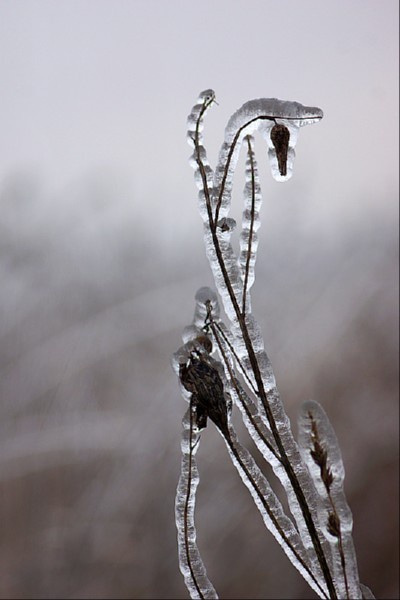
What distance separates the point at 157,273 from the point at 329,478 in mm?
539

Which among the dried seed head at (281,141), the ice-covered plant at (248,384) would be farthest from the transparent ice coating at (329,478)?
the dried seed head at (281,141)

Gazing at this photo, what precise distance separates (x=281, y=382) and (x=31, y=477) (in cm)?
37

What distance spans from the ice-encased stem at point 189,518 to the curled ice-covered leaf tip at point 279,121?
168mm

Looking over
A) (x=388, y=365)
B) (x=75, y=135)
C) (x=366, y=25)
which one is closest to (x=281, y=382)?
(x=388, y=365)

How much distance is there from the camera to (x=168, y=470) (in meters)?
0.87

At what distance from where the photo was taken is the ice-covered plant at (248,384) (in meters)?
0.40

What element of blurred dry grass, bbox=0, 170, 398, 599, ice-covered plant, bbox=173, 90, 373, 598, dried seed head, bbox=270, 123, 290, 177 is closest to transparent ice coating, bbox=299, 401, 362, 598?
ice-covered plant, bbox=173, 90, 373, 598

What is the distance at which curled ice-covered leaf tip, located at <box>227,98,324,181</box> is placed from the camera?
414 mm

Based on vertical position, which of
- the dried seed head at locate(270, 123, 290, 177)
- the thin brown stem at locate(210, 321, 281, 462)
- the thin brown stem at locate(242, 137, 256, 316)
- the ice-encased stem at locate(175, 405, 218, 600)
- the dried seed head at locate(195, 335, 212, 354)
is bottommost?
the ice-encased stem at locate(175, 405, 218, 600)

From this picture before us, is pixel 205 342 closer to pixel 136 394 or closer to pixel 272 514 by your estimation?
pixel 272 514

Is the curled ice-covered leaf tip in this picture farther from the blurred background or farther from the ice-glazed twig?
the blurred background

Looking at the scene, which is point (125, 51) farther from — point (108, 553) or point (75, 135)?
point (108, 553)

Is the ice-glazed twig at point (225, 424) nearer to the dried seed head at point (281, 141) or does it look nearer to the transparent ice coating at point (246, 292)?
the transparent ice coating at point (246, 292)

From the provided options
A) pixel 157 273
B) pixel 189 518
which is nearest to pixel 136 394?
pixel 157 273
